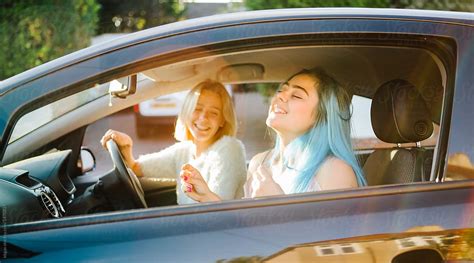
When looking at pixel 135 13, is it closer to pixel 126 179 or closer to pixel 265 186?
pixel 126 179

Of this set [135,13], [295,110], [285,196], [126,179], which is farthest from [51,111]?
[135,13]

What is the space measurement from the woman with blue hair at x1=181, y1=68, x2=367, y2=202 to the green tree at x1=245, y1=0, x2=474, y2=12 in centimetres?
725

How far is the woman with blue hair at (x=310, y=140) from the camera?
2352 mm

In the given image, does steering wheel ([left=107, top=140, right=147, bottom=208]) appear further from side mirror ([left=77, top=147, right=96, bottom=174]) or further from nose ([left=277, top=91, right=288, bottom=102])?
nose ([left=277, top=91, right=288, bottom=102])

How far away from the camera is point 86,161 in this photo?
346cm

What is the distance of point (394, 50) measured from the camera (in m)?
2.37

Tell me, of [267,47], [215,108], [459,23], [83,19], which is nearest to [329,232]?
[267,47]

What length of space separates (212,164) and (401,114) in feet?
2.98

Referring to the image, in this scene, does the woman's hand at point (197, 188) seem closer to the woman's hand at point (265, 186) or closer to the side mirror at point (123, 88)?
the woman's hand at point (265, 186)

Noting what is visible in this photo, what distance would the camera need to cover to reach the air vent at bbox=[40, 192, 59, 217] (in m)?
2.20

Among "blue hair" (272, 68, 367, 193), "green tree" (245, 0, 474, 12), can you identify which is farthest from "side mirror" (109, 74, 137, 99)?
"green tree" (245, 0, 474, 12)

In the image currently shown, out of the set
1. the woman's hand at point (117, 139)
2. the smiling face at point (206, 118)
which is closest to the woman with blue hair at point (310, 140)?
the smiling face at point (206, 118)

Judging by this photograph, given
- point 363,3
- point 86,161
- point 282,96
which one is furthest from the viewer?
point 363,3

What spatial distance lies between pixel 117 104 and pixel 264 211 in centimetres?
143
